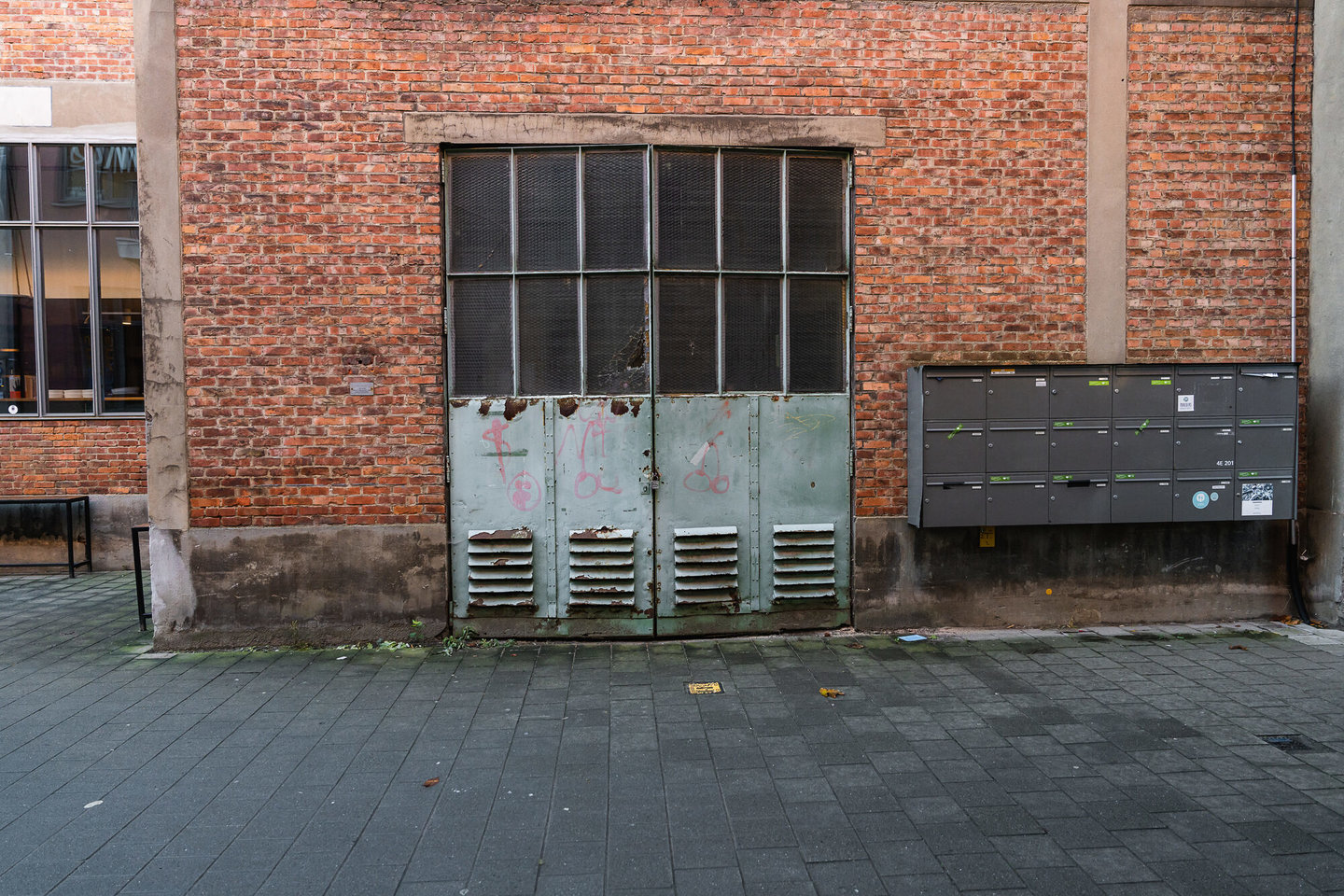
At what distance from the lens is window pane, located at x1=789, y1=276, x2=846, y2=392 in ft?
23.2

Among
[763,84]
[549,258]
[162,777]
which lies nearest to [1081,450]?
[763,84]

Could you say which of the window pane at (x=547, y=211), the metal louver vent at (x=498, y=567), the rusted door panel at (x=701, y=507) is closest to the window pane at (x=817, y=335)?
the rusted door panel at (x=701, y=507)

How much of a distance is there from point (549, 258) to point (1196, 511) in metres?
5.93

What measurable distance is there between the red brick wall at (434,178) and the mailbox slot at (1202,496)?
202 centimetres

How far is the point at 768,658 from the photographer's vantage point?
642cm

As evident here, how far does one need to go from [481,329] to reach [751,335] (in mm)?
2315

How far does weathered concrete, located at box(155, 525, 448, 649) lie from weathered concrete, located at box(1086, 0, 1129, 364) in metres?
6.00

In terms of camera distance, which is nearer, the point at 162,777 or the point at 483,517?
the point at 162,777

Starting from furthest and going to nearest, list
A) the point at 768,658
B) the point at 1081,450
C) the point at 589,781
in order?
the point at 1081,450, the point at 768,658, the point at 589,781

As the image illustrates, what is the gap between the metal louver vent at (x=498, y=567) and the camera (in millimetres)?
6844

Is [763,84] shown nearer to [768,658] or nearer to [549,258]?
[549,258]

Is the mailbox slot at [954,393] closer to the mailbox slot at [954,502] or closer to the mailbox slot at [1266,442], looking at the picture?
the mailbox slot at [954,502]

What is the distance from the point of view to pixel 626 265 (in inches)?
273

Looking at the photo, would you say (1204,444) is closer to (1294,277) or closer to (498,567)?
(1294,277)
